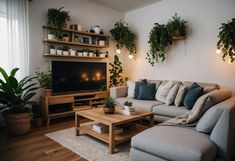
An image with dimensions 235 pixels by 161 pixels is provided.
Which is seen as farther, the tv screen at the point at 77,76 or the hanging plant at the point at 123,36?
the hanging plant at the point at 123,36

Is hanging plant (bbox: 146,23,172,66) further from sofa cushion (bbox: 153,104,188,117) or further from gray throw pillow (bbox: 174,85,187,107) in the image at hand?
sofa cushion (bbox: 153,104,188,117)

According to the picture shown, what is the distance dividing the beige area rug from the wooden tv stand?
1.87 ft

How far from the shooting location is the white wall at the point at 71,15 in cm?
364

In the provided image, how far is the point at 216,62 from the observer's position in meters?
3.58

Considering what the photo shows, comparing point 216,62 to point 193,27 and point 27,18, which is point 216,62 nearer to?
point 193,27

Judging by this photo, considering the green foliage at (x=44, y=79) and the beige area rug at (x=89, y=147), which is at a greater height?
the green foliage at (x=44, y=79)

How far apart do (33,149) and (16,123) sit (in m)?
0.70

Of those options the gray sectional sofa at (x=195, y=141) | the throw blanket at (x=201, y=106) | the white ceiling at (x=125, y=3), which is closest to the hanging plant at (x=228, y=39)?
the throw blanket at (x=201, y=106)

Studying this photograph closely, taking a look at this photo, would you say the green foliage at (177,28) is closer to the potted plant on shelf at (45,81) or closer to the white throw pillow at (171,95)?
the white throw pillow at (171,95)

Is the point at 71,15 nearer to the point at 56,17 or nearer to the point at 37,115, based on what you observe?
the point at 56,17

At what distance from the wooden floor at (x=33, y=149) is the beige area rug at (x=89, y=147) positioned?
94 millimetres

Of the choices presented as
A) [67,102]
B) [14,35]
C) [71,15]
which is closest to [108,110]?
[67,102]

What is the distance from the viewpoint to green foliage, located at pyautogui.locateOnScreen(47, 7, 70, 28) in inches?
143

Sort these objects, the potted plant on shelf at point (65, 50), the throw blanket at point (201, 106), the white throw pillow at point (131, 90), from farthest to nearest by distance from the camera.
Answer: the white throw pillow at point (131, 90), the potted plant on shelf at point (65, 50), the throw blanket at point (201, 106)
